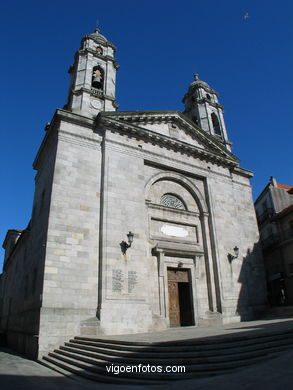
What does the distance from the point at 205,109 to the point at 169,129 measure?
7.02 meters

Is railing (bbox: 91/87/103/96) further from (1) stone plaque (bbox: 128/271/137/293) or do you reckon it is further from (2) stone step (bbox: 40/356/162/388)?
(2) stone step (bbox: 40/356/162/388)

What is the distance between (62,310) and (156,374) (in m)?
5.77

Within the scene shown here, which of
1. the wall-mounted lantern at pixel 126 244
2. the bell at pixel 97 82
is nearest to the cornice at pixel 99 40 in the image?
the bell at pixel 97 82

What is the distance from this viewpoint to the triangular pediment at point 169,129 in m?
15.9

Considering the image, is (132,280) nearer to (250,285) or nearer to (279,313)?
(250,285)

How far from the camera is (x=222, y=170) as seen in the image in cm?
1967

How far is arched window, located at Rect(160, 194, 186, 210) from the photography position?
1642cm

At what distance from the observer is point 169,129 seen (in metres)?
18.5

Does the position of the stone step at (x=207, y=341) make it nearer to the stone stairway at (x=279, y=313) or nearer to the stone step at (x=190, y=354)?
the stone step at (x=190, y=354)

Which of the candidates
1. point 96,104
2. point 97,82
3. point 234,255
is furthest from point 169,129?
point 234,255

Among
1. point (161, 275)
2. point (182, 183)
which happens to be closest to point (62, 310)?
point (161, 275)

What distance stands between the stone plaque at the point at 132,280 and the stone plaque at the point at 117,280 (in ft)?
1.19

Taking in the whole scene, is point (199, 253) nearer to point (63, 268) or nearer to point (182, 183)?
point (182, 183)

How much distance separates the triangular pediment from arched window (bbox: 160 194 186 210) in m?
3.24
